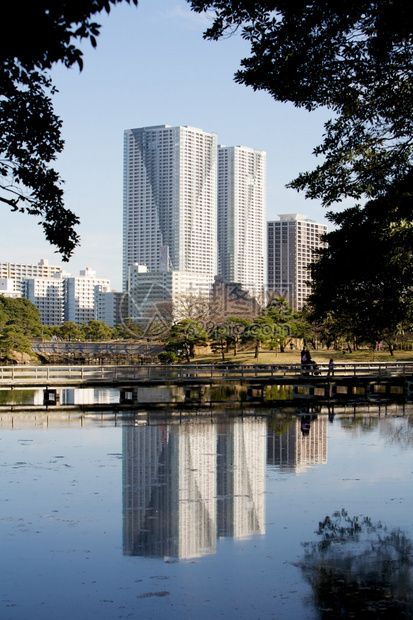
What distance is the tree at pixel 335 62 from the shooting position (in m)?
11.7

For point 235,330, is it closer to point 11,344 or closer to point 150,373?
point 11,344

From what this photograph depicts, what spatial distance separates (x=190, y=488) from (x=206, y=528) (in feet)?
10.4

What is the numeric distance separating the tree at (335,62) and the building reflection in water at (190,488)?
655 centimetres

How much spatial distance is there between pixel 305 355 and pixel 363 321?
75.5 ft

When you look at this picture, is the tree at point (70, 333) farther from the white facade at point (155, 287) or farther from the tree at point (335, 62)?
the tree at point (335, 62)

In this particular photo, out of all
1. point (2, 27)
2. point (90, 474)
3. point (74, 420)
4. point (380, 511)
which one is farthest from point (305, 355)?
point (2, 27)

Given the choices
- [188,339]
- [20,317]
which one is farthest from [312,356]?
[20,317]

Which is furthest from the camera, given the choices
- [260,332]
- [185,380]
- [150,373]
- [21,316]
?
[21,316]

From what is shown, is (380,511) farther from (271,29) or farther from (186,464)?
(271,29)

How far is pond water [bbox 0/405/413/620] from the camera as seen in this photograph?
8539 millimetres

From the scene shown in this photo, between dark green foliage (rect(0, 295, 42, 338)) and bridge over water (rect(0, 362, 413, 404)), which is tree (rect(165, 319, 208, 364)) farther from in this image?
dark green foliage (rect(0, 295, 42, 338))

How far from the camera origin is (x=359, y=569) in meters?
9.62

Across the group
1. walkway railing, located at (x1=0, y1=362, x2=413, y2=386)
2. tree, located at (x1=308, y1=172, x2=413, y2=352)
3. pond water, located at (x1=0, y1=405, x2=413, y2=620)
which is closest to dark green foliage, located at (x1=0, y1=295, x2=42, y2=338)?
walkway railing, located at (x1=0, y1=362, x2=413, y2=386)

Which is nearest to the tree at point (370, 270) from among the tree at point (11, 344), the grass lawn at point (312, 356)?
the grass lawn at point (312, 356)
